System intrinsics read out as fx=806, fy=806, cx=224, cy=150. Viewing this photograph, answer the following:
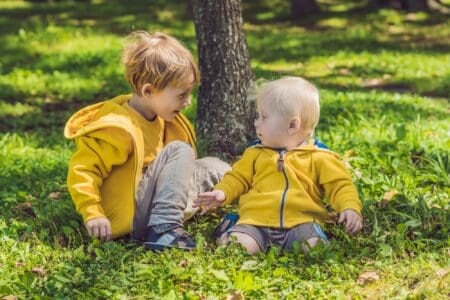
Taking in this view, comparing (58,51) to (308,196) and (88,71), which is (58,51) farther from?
(308,196)

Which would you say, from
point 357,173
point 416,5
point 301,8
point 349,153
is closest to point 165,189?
point 357,173

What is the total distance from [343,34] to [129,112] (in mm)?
10892

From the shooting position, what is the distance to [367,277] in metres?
3.72

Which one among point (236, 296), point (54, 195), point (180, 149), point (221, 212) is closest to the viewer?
point (236, 296)

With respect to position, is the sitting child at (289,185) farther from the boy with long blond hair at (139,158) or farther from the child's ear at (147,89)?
the child's ear at (147,89)

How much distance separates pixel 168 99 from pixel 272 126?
578 mm

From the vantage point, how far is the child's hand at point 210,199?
4.14 metres

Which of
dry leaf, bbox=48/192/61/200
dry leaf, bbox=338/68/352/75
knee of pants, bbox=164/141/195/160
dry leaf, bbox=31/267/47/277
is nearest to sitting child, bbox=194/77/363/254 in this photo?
knee of pants, bbox=164/141/195/160

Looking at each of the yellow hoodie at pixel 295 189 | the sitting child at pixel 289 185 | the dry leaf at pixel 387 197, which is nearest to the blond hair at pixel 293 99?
the sitting child at pixel 289 185

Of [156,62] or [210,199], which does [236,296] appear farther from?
[156,62]

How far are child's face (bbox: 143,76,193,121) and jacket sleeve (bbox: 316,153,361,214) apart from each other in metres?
0.79

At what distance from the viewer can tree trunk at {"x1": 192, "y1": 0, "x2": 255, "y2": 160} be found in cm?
552

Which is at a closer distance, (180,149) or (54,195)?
(180,149)

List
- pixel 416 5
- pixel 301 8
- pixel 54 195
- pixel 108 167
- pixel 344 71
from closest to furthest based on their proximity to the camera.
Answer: pixel 108 167 < pixel 54 195 < pixel 344 71 < pixel 301 8 < pixel 416 5
